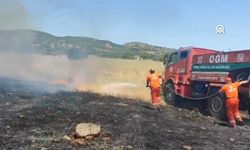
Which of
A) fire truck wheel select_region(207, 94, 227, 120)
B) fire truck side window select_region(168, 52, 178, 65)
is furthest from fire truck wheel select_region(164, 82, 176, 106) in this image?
fire truck wheel select_region(207, 94, 227, 120)

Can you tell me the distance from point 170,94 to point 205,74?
8.98 ft

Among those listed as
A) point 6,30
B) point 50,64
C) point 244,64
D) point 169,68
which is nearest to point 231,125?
point 244,64

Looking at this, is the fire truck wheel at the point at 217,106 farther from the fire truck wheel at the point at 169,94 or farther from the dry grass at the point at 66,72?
the dry grass at the point at 66,72

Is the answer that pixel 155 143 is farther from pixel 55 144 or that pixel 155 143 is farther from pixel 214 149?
pixel 55 144

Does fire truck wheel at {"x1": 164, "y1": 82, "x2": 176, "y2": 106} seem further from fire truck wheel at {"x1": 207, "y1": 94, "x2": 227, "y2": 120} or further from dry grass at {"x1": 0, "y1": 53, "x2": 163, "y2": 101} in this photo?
dry grass at {"x1": 0, "y1": 53, "x2": 163, "y2": 101}

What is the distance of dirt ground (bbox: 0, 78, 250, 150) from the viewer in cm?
865

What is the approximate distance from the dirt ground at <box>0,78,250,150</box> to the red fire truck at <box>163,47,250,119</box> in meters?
1.29

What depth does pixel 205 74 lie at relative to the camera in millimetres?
16562

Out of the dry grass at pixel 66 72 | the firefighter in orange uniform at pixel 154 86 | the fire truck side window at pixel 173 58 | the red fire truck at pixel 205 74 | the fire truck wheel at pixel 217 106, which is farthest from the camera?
the dry grass at pixel 66 72

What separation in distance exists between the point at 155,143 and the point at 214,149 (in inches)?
48.3

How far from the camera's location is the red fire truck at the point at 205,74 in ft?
47.6

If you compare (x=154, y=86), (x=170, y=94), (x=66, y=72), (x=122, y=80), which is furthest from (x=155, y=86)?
(x=122, y=80)

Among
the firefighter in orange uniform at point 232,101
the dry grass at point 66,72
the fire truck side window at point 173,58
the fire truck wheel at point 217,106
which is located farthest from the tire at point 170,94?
the firefighter in orange uniform at point 232,101

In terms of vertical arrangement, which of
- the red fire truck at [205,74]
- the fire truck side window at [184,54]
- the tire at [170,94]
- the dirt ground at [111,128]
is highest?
the fire truck side window at [184,54]
